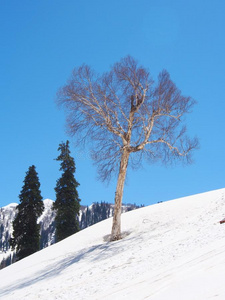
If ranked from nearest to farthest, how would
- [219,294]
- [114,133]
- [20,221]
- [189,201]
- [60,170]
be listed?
[219,294] < [114,133] < [189,201] < [20,221] < [60,170]

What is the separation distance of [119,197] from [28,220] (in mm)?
20689

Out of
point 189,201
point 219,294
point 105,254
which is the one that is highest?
point 189,201

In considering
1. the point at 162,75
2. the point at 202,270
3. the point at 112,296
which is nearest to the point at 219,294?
the point at 202,270

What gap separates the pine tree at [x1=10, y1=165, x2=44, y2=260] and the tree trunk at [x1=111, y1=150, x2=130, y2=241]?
1994 cm

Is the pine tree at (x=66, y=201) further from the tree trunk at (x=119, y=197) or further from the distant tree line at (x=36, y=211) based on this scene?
the tree trunk at (x=119, y=197)

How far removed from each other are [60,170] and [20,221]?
7.30 m

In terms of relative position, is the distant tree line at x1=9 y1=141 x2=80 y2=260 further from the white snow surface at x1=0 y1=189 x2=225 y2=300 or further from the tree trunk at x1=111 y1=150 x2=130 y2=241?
the white snow surface at x1=0 y1=189 x2=225 y2=300

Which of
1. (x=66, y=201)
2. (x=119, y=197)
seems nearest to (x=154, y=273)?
(x=119, y=197)

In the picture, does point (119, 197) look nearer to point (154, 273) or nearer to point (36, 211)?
point (154, 273)

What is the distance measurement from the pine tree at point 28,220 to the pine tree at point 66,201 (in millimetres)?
2238

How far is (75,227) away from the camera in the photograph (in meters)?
32.6

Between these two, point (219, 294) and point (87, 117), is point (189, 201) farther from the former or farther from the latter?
point (219, 294)

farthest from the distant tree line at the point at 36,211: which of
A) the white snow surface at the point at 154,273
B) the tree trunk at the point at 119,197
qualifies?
the white snow surface at the point at 154,273

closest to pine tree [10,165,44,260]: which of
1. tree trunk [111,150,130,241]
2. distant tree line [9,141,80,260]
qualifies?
distant tree line [9,141,80,260]
